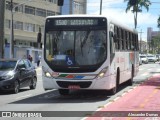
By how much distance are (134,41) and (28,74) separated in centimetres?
731

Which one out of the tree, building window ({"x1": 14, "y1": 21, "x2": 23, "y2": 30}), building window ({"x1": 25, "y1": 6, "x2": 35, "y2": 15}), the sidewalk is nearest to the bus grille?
the sidewalk

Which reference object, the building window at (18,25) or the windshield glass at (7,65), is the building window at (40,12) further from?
the windshield glass at (7,65)

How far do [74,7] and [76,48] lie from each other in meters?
78.1

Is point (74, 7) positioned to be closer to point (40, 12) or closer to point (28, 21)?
point (40, 12)

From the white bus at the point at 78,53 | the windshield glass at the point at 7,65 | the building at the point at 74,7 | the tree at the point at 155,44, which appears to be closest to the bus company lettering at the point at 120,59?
the white bus at the point at 78,53

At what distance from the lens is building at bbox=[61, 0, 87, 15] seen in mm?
91000

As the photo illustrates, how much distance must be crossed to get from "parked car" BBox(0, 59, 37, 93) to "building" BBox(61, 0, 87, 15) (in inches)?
2700

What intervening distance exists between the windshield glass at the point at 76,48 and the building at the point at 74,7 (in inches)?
2884

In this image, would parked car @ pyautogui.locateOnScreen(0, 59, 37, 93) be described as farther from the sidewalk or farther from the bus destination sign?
the sidewalk

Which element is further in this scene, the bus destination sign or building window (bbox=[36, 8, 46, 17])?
building window (bbox=[36, 8, 46, 17])

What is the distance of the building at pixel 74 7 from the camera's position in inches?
3583

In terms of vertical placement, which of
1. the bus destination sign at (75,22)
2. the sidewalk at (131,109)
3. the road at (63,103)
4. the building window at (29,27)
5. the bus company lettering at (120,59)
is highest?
the building window at (29,27)

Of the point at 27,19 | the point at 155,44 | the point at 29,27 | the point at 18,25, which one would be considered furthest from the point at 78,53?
Result: the point at 155,44

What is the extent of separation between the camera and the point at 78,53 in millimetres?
17047
